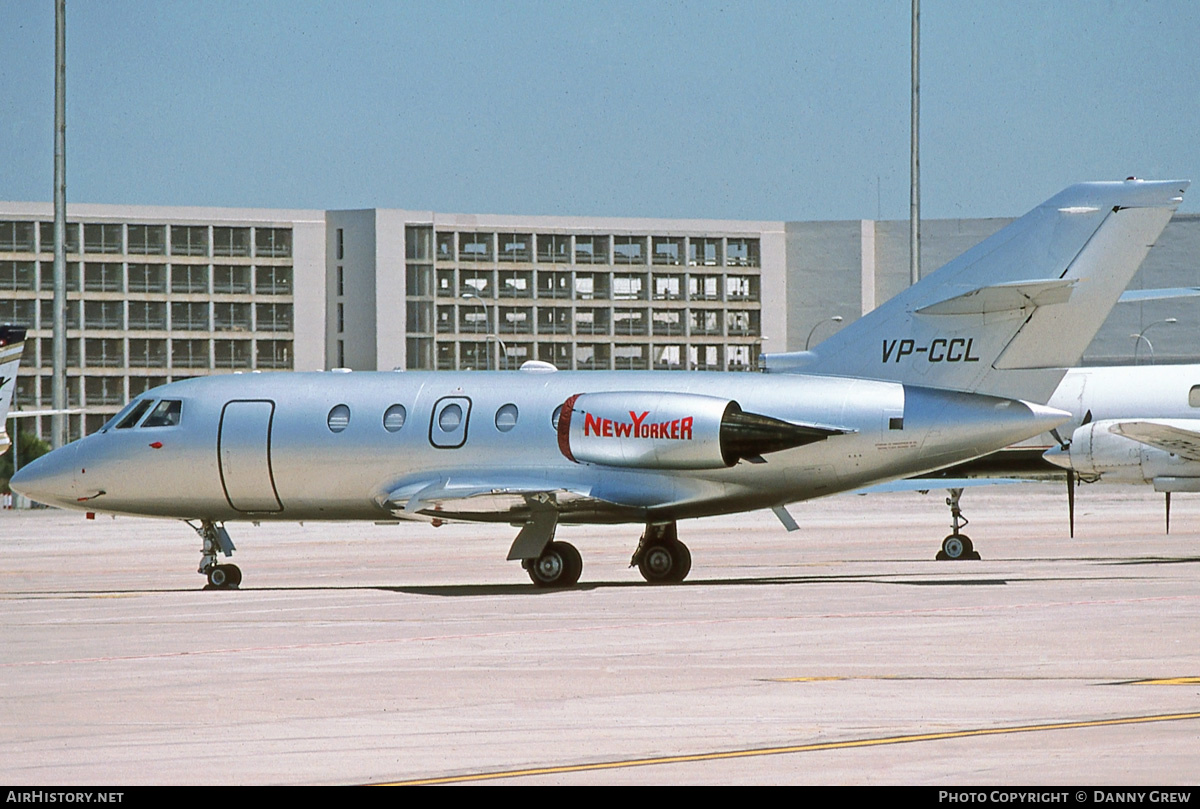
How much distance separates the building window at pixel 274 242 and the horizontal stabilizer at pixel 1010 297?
113956 mm

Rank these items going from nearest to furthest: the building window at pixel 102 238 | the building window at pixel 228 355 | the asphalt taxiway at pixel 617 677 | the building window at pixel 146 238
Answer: the asphalt taxiway at pixel 617 677, the building window at pixel 102 238, the building window at pixel 146 238, the building window at pixel 228 355

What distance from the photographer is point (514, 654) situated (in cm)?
1752

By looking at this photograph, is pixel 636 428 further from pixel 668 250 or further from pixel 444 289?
pixel 668 250

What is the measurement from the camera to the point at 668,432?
26297 millimetres

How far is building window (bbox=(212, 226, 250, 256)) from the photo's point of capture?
134250 millimetres

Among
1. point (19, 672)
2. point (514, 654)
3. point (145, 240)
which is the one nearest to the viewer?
point (19, 672)

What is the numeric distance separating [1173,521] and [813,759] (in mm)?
47946

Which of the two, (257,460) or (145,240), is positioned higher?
(145,240)

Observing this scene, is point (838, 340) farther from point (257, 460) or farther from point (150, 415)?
point (150, 415)

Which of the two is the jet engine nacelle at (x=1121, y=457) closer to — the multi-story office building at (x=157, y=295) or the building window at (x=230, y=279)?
the multi-story office building at (x=157, y=295)

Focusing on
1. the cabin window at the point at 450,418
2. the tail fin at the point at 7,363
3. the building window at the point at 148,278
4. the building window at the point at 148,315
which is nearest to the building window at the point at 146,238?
the building window at the point at 148,278

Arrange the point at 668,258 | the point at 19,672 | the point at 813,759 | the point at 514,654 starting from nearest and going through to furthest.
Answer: the point at 813,759 < the point at 19,672 < the point at 514,654 < the point at 668,258

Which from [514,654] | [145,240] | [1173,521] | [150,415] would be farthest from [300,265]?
[514,654]

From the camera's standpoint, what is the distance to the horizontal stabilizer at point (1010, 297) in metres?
25.6
